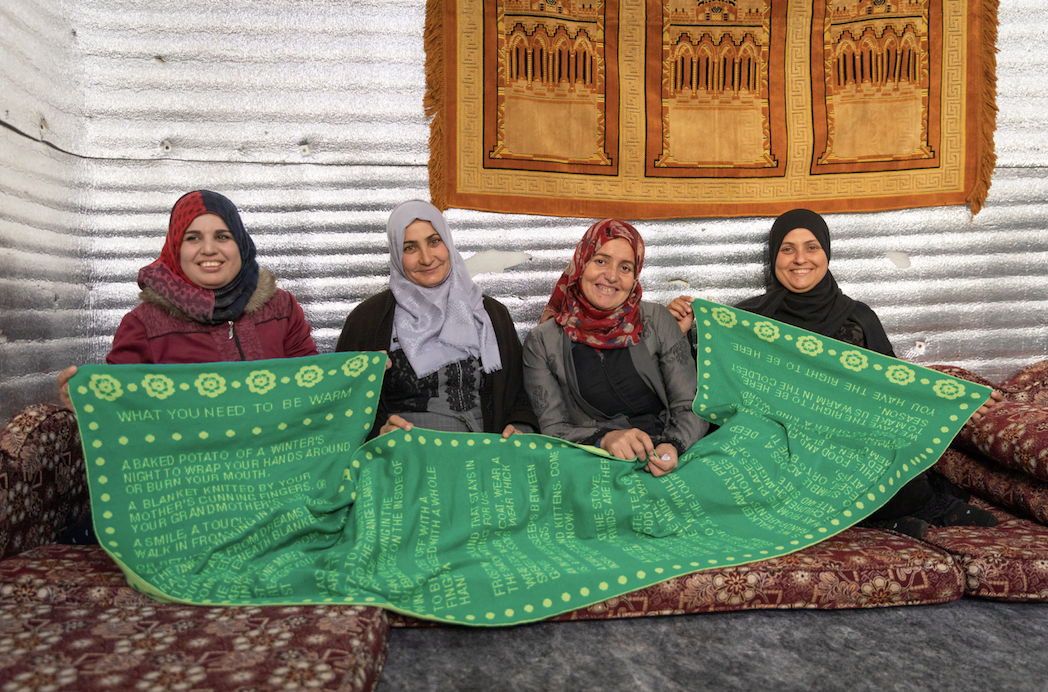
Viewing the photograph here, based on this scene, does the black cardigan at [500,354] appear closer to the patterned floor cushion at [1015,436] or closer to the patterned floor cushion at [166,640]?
the patterned floor cushion at [166,640]

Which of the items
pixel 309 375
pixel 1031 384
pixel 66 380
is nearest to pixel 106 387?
pixel 66 380

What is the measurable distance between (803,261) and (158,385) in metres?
2.17

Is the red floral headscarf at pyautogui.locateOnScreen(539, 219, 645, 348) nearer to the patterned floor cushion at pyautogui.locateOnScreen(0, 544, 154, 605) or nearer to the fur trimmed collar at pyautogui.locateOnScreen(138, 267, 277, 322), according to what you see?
the fur trimmed collar at pyautogui.locateOnScreen(138, 267, 277, 322)

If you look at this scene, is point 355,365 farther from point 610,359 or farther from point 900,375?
point 900,375

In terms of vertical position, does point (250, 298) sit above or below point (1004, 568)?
above

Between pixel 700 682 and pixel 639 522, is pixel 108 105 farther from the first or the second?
pixel 700 682

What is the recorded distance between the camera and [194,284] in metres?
2.27

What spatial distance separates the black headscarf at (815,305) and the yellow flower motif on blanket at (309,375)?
62.3 inches

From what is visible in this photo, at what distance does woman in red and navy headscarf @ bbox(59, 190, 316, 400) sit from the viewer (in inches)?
86.9

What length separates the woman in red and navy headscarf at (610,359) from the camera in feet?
8.09

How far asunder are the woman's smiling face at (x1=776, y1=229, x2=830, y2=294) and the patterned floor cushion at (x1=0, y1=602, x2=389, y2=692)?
1.90m

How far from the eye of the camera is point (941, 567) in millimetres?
1876

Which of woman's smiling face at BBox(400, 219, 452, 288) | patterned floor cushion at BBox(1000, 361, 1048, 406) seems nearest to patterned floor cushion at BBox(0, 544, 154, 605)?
woman's smiling face at BBox(400, 219, 452, 288)

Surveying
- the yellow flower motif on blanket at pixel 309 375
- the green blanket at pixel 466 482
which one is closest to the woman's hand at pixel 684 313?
the green blanket at pixel 466 482
